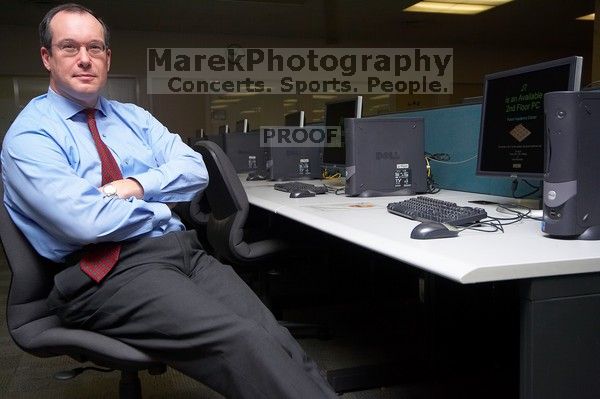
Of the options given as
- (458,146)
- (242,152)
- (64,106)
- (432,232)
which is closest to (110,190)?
(64,106)

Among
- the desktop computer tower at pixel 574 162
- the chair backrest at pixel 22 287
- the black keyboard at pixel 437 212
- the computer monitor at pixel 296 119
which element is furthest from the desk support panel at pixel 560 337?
the computer monitor at pixel 296 119

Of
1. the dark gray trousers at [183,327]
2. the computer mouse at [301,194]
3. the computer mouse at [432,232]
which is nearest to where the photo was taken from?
the dark gray trousers at [183,327]

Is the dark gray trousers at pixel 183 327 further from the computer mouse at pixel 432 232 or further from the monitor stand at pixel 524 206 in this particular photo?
the monitor stand at pixel 524 206

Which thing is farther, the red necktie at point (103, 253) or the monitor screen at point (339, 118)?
the monitor screen at point (339, 118)

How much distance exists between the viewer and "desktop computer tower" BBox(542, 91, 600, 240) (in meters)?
1.05

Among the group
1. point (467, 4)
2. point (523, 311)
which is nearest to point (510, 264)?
point (523, 311)

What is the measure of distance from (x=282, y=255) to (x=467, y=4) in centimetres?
502

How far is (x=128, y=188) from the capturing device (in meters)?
1.19

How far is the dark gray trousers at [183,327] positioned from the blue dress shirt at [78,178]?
7 centimetres

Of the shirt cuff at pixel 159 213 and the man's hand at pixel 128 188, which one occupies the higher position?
the man's hand at pixel 128 188

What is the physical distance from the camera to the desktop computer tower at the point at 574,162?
1050mm

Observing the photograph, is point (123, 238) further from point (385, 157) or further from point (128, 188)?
point (385, 157)

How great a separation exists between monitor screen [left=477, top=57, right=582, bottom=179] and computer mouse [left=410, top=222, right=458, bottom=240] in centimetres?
48

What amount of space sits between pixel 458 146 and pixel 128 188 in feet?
4.53
